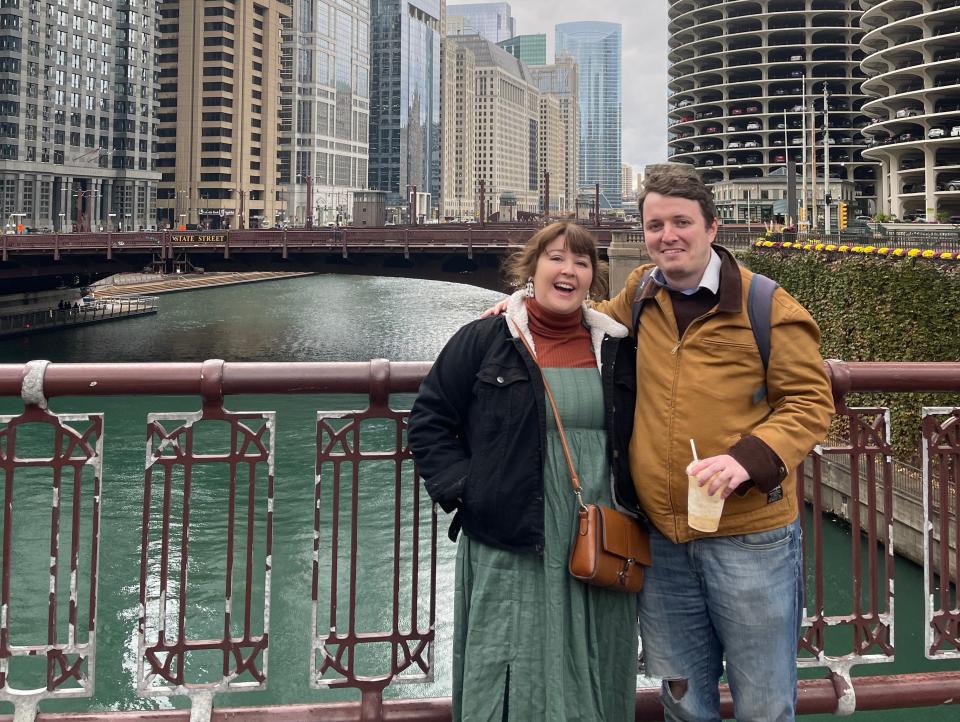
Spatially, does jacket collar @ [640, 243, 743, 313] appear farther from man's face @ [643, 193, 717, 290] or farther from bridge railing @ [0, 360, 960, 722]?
bridge railing @ [0, 360, 960, 722]

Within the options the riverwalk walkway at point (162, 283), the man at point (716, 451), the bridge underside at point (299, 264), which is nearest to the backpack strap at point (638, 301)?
the man at point (716, 451)

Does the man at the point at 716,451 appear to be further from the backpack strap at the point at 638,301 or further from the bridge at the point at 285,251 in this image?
the bridge at the point at 285,251

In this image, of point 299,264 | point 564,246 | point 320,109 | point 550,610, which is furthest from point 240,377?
point 320,109

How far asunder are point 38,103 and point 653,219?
116 meters

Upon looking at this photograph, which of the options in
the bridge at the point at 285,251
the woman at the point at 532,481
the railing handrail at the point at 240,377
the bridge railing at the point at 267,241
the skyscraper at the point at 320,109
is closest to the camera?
the woman at the point at 532,481

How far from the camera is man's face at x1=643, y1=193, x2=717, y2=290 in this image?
360cm

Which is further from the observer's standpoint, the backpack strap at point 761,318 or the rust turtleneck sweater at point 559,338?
the rust turtleneck sweater at point 559,338

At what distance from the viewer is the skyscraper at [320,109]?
555 feet

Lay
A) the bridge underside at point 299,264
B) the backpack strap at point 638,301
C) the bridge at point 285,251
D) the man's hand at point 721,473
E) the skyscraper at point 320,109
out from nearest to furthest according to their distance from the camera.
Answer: the man's hand at point 721,473 < the backpack strap at point 638,301 < the bridge at point 285,251 < the bridge underside at point 299,264 < the skyscraper at point 320,109

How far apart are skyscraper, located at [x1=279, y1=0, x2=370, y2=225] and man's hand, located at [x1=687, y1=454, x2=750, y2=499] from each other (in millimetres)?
159728

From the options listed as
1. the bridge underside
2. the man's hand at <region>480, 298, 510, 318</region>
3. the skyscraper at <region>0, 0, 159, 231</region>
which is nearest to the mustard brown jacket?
the man's hand at <region>480, 298, 510, 318</region>

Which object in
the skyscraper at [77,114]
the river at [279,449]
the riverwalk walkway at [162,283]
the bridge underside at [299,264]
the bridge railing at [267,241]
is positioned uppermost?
the skyscraper at [77,114]

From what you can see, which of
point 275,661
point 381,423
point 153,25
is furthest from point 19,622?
point 153,25

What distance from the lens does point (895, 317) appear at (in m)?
23.5
